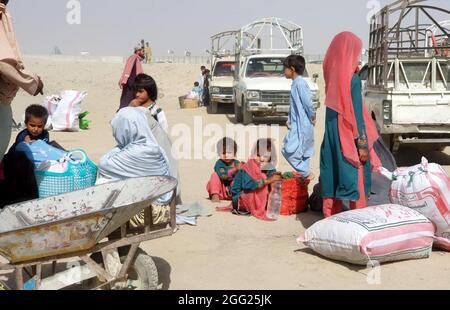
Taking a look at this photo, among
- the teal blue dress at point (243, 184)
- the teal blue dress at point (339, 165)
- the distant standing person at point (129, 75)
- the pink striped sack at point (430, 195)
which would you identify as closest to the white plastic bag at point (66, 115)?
the distant standing person at point (129, 75)

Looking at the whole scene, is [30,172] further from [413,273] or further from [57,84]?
[57,84]

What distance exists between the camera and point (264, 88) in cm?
1444

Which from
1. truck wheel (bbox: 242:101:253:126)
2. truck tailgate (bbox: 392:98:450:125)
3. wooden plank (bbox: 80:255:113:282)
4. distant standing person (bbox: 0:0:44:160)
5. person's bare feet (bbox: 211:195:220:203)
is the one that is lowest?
person's bare feet (bbox: 211:195:220:203)

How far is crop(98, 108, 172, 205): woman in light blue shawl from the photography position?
204 inches

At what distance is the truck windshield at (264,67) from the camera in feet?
50.7

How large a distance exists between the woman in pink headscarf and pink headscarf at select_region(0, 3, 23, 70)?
2.62m

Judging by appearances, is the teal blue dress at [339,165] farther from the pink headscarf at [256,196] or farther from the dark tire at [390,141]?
the dark tire at [390,141]

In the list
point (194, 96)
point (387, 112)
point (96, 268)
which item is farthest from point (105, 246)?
point (194, 96)

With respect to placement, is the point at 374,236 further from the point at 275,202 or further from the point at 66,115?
the point at 66,115

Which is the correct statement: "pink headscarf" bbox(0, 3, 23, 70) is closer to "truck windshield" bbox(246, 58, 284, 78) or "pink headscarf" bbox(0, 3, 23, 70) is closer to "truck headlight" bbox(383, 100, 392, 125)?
"truck headlight" bbox(383, 100, 392, 125)

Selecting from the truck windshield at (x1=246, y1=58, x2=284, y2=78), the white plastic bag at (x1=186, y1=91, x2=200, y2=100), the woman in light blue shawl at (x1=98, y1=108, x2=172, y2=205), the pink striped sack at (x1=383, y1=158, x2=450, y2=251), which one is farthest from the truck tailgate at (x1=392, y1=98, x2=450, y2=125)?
the white plastic bag at (x1=186, y1=91, x2=200, y2=100)

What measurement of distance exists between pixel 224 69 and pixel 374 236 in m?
16.7

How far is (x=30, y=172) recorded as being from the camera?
504cm

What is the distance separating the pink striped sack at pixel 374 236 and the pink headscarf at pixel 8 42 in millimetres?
2526
